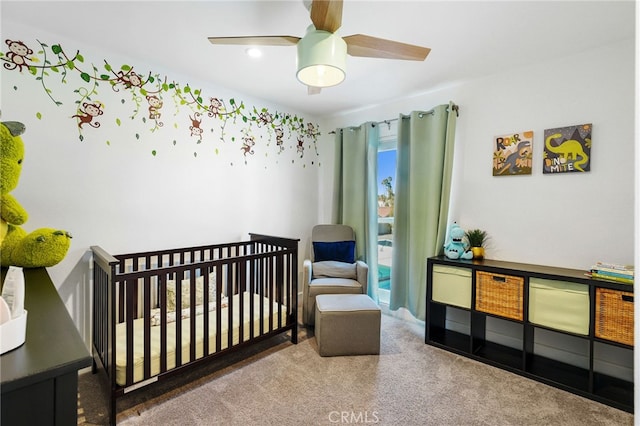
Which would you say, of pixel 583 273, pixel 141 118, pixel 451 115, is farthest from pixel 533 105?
pixel 141 118

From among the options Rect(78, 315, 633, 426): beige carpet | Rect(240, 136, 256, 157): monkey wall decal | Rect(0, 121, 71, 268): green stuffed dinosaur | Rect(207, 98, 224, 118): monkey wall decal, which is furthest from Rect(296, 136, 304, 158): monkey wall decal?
Rect(0, 121, 71, 268): green stuffed dinosaur

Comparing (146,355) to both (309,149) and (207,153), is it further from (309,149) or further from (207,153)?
(309,149)

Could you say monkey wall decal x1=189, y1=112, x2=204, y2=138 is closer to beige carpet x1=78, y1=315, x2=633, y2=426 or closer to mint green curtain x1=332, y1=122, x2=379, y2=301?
mint green curtain x1=332, y1=122, x2=379, y2=301

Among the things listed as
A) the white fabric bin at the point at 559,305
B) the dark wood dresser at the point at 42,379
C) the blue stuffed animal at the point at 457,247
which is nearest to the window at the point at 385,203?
the blue stuffed animal at the point at 457,247

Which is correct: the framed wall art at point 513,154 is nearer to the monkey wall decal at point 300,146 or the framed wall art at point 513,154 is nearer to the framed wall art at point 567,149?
the framed wall art at point 567,149

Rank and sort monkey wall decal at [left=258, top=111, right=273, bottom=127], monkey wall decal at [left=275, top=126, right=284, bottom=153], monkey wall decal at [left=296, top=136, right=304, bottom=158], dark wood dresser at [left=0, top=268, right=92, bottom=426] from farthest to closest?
monkey wall decal at [left=296, top=136, right=304, bottom=158]
monkey wall decal at [left=275, top=126, right=284, bottom=153]
monkey wall decal at [left=258, top=111, right=273, bottom=127]
dark wood dresser at [left=0, top=268, right=92, bottom=426]

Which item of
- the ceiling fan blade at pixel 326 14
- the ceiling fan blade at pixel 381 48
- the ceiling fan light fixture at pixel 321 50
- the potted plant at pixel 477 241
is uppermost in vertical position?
the ceiling fan blade at pixel 326 14

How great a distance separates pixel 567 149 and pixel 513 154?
1.16ft

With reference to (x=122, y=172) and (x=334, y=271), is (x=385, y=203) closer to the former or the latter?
(x=334, y=271)

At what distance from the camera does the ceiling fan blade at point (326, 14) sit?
Answer: 4.44 feet

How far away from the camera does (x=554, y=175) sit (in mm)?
2428

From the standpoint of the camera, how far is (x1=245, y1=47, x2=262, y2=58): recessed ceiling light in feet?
7.46

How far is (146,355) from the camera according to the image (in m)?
1.85

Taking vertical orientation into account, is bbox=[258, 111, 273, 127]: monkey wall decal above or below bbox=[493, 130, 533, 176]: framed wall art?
above
